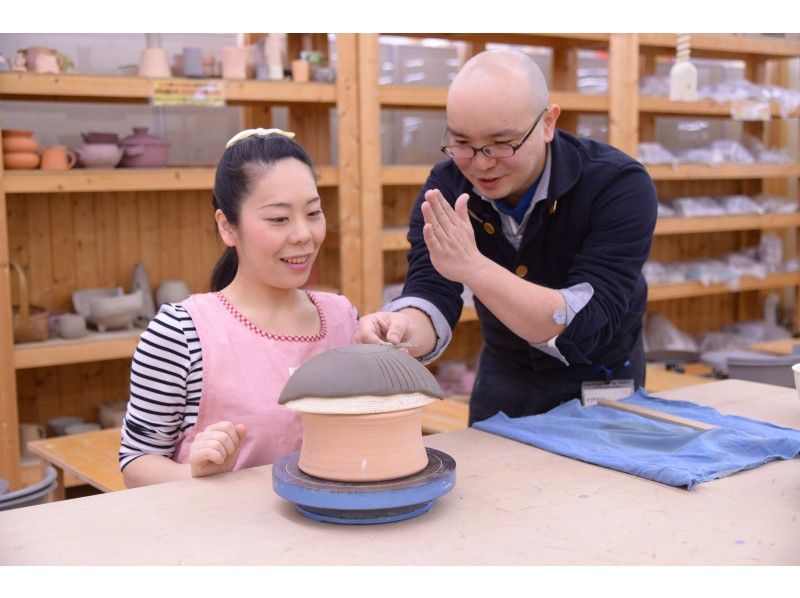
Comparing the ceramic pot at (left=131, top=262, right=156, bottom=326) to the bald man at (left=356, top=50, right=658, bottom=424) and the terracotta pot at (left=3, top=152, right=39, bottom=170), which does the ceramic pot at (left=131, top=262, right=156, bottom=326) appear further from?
the bald man at (left=356, top=50, right=658, bottom=424)

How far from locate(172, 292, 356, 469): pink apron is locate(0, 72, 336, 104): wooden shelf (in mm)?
2035

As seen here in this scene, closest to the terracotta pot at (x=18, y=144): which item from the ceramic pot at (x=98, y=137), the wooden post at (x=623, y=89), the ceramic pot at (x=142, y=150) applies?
the ceramic pot at (x=98, y=137)

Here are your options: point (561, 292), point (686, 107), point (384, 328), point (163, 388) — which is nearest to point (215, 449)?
point (163, 388)

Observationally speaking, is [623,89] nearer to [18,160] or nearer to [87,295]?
[87,295]

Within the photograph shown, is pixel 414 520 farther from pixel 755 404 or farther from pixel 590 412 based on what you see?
pixel 755 404

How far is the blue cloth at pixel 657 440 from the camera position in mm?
1617

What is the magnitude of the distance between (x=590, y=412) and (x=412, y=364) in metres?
0.68

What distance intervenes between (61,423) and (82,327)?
1.78ft

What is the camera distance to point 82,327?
12.7ft

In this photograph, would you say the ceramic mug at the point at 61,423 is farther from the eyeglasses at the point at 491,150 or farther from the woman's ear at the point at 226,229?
the eyeglasses at the point at 491,150

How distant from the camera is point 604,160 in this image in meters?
2.11

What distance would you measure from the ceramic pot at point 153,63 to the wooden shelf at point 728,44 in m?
2.72

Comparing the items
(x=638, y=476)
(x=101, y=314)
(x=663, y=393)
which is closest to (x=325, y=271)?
(x=101, y=314)

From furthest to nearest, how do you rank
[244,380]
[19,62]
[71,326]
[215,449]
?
1. [71,326]
2. [19,62]
3. [244,380]
4. [215,449]
